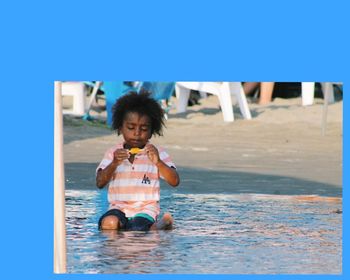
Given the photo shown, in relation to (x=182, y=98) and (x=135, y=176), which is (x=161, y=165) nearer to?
(x=135, y=176)

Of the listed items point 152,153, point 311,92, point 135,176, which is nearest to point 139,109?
point 152,153

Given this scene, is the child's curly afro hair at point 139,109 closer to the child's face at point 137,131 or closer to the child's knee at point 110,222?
the child's face at point 137,131

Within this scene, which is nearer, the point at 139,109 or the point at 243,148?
the point at 139,109

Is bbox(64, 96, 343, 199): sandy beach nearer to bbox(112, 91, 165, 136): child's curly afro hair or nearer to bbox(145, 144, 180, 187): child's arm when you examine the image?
bbox(112, 91, 165, 136): child's curly afro hair

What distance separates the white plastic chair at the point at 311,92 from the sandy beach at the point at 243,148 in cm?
5

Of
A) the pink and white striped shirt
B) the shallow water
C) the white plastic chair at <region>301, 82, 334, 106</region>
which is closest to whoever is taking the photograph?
the shallow water

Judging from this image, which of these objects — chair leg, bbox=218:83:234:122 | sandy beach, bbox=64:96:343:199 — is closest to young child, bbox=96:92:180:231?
sandy beach, bbox=64:96:343:199

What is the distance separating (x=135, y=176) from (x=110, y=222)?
12.5 inches

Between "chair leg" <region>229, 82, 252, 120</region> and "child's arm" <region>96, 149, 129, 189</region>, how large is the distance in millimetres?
1043

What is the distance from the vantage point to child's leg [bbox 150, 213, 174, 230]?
9.57m

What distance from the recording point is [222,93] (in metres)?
10.1

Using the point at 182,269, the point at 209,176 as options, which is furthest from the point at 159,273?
the point at 209,176

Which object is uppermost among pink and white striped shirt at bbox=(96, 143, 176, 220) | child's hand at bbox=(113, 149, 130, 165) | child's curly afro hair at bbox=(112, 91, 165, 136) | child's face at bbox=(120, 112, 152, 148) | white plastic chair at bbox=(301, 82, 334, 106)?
white plastic chair at bbox=(301, 82, 334, 106)

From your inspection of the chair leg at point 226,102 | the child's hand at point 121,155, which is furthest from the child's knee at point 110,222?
the chair leg at point 226,102
